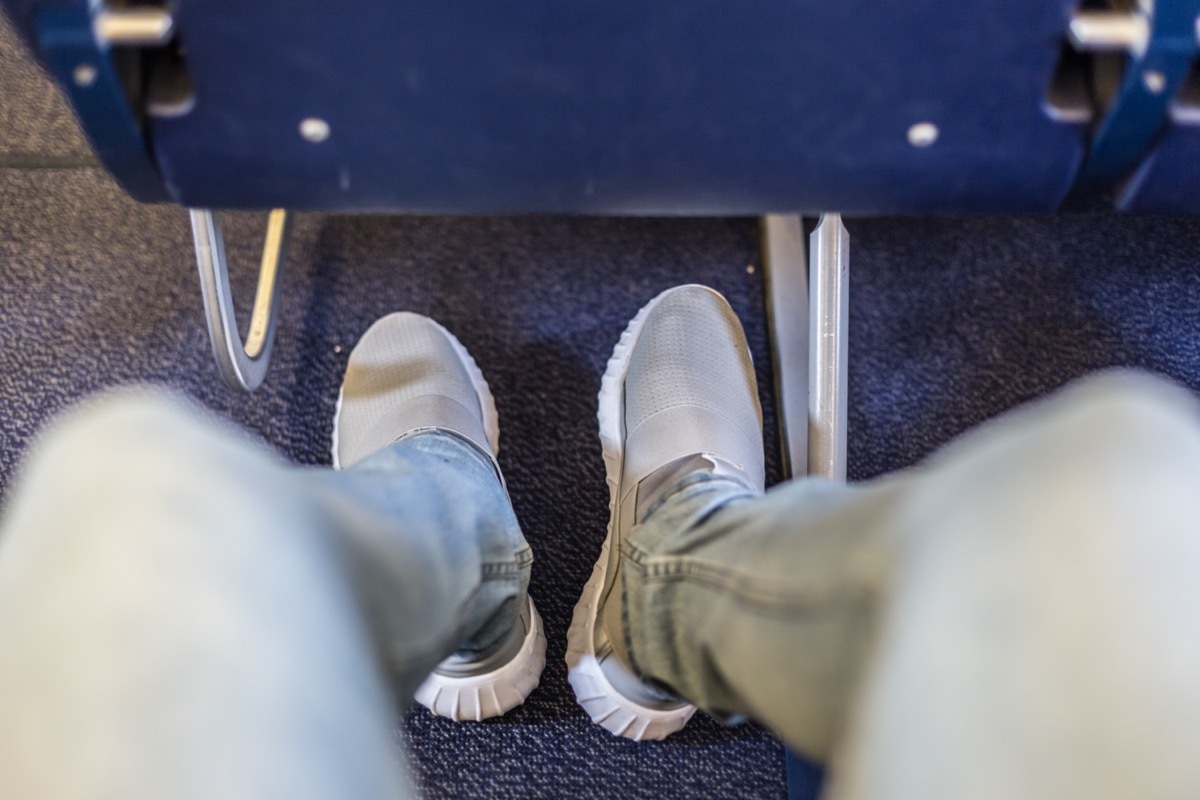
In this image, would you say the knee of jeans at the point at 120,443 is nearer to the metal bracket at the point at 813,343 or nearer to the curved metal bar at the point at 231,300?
the curved metal bar at the point at 231,300

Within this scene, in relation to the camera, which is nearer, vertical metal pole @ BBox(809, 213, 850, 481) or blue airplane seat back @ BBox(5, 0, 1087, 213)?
blue airplane seat back @ BBox(5, 0, 1087, 213)

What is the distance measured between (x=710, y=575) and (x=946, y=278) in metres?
0.68

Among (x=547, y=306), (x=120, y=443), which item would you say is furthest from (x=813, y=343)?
(x=120, y=443)

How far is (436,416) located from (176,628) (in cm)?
58

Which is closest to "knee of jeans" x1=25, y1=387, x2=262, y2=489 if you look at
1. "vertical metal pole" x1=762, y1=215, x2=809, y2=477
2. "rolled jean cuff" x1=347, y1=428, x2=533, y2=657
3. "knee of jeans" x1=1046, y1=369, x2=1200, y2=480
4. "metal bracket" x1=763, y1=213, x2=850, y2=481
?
"rolled jean cuff" x1=347, y1=428, x2=533, y2=657

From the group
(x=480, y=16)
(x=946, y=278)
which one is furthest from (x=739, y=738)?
(x=480, y=16)

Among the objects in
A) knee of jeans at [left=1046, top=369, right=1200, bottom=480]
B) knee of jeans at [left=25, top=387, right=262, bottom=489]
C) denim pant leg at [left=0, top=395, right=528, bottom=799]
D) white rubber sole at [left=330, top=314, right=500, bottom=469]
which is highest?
knee of jeans at [left=1046, top=369, right=1200, bottom=480]

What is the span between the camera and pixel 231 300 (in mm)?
888

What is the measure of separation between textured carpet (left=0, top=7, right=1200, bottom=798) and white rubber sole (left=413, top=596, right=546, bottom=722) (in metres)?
0.07

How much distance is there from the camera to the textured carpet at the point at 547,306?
1.01 metres

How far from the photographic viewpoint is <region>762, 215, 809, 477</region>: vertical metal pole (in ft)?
3.24

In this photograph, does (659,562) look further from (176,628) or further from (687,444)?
(176,628)

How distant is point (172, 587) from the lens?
0.33 meters

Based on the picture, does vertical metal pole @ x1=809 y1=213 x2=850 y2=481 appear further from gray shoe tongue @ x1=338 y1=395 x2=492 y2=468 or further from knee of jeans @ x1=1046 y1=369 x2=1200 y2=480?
knee of jeans @ x1=1046 y1=369 x2=1200 y2=480
